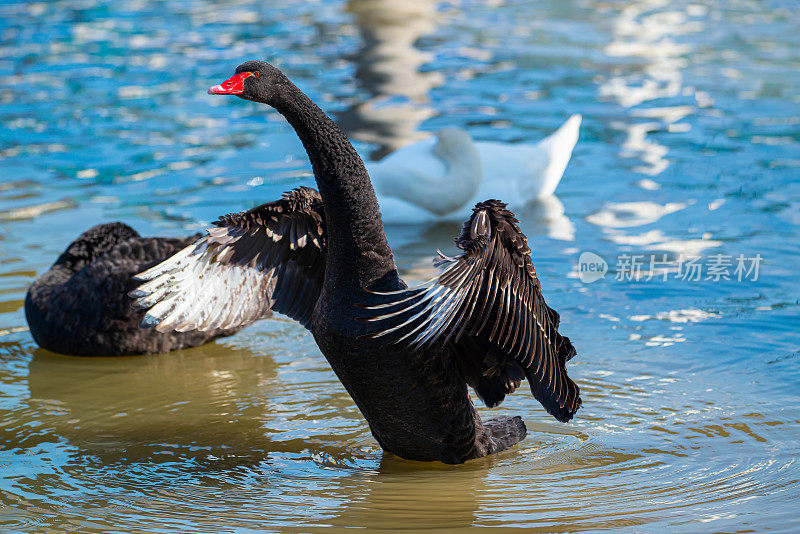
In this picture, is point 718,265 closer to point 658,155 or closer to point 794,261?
point 794,261

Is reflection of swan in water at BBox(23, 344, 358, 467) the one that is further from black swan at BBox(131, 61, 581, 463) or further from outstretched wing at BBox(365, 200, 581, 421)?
A: outstretched wing at BBox(365, 200, 581, 421)

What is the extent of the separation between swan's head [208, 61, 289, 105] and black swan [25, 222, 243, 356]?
2.48 metres

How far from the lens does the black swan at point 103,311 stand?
21.8 ft

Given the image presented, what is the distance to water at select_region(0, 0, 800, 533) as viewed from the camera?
471 centimetres

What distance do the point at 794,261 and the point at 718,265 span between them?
0.58 metres

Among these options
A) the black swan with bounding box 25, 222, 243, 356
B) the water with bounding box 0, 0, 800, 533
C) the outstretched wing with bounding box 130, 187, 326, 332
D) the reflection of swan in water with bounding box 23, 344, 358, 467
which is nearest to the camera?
the water with bounding box 0, 0, 800, 533

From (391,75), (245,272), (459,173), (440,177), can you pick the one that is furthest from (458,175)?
(391,75)

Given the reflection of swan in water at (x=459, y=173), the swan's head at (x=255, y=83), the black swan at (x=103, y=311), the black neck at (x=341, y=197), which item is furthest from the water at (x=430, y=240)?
the swan's head at (x=255, y=83)

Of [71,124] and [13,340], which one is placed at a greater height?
[71,124]

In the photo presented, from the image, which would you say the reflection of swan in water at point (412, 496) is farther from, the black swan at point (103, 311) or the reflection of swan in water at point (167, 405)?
the black swan at point (103, 311)

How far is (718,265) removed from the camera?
25.8 feet

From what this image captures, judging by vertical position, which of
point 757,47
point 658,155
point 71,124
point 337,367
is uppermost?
point 757,47

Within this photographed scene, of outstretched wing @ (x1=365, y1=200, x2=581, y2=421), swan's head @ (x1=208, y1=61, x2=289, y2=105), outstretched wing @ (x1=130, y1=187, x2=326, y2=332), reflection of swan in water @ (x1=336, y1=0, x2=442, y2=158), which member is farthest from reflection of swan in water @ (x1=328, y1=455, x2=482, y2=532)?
reflection of swan in water @ (x1=336, y1=0, x2=442, y2=158)

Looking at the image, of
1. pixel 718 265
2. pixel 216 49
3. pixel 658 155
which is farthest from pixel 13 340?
pixel 216 49
